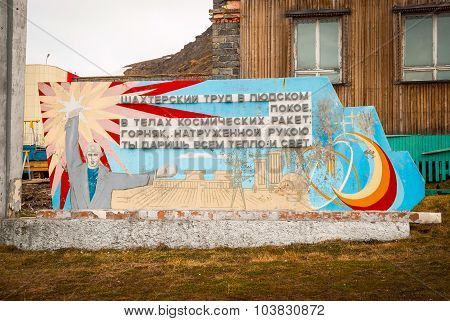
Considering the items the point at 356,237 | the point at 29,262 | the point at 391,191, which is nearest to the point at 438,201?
the point at 391,191

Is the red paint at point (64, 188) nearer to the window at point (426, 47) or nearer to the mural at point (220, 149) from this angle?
the mural at point (220, 149)

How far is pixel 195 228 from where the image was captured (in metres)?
7.94

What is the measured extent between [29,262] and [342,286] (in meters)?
4.58

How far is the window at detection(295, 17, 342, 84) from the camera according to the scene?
45.7 ft

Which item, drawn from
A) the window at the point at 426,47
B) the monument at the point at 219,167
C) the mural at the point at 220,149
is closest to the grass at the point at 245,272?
the monument at the point at 219,167

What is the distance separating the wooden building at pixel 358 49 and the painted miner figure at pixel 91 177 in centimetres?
632

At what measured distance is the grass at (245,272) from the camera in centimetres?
531

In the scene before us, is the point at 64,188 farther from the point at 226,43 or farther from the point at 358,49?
the point at 358,49

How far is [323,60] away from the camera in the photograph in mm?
13961

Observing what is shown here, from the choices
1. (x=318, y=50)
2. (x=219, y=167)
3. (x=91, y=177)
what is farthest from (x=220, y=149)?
(x=318, y=50)

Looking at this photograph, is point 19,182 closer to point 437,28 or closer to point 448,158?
point 448,158

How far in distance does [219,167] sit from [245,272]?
2.34 meters

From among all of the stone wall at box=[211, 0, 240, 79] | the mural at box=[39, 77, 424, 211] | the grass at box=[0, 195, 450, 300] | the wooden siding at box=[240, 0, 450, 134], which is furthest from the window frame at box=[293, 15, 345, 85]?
the grass at box=[0, 195, 450, 300]

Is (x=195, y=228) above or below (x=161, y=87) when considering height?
below
